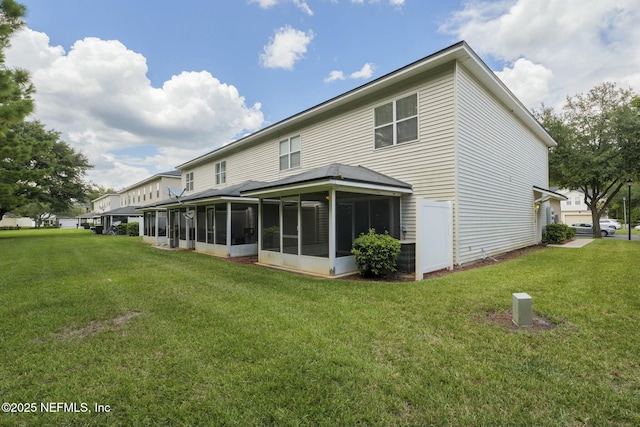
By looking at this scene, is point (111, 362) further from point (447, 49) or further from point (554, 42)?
point (554, 42)

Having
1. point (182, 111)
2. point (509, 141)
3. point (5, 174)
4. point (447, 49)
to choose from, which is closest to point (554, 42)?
point (509, 141)

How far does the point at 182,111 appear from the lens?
1883 cm

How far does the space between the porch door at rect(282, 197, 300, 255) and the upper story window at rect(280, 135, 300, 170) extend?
4.19m

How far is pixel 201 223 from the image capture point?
44.7ft

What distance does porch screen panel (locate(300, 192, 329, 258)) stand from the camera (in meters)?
7.61

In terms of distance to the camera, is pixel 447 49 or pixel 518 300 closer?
pixel 518 300

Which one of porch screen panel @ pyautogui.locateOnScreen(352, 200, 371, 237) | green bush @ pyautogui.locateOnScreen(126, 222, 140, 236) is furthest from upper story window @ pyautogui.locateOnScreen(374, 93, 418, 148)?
green bush @ pyautogui.locateOnScreen(126, 222, 140, 236)

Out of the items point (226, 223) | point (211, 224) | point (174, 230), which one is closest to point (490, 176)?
point (226, 223)

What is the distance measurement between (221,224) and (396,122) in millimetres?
7864

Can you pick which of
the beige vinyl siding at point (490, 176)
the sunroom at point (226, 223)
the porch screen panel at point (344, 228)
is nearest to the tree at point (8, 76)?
the sunroom at point (226, 223)

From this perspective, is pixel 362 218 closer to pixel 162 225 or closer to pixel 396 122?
pixel 396 122

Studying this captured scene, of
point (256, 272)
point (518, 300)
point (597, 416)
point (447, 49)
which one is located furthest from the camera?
point (256, 272)

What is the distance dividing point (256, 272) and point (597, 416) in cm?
686

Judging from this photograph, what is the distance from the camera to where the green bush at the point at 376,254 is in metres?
6.86
